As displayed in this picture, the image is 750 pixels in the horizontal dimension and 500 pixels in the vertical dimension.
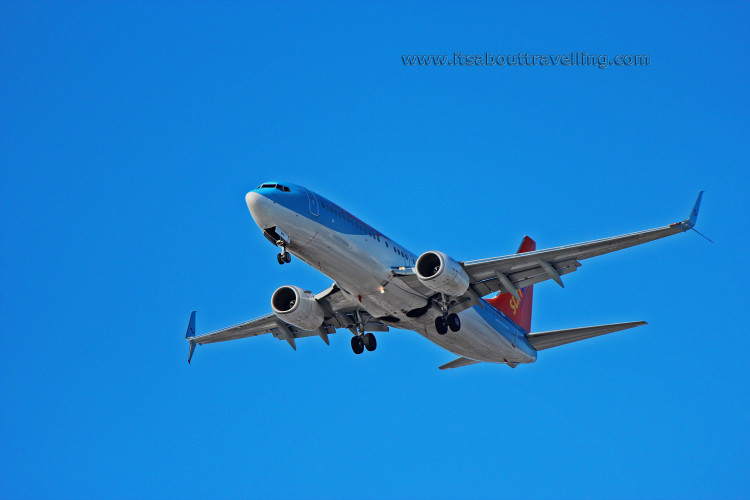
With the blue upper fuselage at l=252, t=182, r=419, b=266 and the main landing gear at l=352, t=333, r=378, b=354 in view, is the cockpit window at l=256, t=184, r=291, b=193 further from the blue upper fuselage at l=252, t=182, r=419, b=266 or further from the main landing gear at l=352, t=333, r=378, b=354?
the main landing gear at l=352, t=333, r=378, b=354

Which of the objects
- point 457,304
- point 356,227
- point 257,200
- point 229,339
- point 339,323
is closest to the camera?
point 257,200

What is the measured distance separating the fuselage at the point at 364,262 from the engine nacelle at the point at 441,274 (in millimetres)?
1313

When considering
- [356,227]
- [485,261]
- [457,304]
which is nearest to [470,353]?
[457,304]

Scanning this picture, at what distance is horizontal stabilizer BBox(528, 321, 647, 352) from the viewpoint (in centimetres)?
3578

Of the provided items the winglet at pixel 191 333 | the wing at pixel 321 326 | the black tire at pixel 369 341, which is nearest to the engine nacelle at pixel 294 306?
the wing at pixel 321 326

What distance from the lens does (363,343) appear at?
3619 cm

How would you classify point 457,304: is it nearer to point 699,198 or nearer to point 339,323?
point 339,323

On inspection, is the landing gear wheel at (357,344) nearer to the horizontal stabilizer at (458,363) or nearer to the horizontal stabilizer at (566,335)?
the horizontal stabilizer at (458,363)

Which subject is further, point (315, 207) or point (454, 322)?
point (454, 322)

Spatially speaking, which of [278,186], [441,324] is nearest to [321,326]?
[441,324]

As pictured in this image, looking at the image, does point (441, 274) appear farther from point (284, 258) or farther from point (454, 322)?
point (284, 258)

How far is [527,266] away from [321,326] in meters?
9.75

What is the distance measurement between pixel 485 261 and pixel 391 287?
367 cm

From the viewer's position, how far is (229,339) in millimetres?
39969
